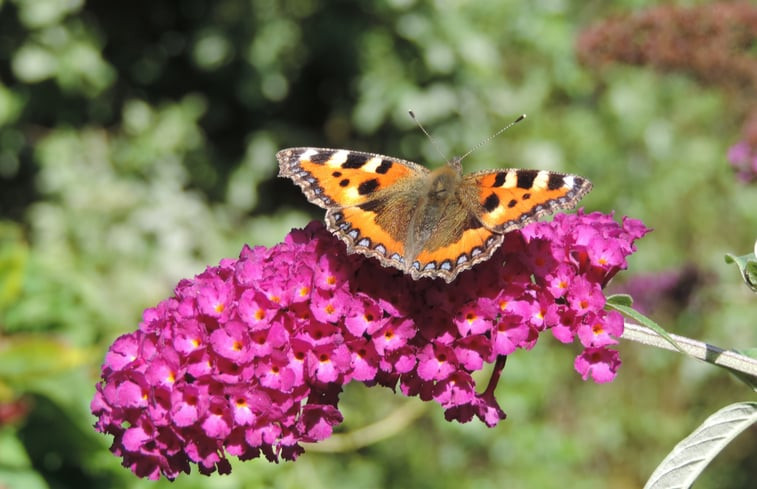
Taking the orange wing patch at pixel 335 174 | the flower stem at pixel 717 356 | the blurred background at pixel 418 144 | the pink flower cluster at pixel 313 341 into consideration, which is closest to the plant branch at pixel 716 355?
the flower stem at pixel 717 356

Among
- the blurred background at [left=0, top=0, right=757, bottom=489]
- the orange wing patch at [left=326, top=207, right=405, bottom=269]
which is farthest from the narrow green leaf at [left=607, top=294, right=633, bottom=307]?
the blurred background at [left=0, top=0, right=757, bottom=489]

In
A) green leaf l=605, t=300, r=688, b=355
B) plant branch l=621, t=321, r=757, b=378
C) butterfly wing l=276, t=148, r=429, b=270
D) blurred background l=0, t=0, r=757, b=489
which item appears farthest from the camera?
blurred background l=0, t=0, r=757, b=489

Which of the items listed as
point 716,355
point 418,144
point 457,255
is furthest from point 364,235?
point 418,144

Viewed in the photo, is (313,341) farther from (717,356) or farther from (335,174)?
(717,356)

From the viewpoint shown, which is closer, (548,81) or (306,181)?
(306,181)

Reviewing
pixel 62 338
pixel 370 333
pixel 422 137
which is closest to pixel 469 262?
pixel 370 333

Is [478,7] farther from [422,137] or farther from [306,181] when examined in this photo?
[306,181]

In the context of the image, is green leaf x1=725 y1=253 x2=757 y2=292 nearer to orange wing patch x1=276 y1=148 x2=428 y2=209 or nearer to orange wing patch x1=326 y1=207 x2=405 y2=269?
orange wing patch x1=326 y1=207 x2=405 y2=269

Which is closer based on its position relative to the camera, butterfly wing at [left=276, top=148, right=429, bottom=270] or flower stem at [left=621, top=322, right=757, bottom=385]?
flower stem at [left=621, top=322, right=757, bottom=385]

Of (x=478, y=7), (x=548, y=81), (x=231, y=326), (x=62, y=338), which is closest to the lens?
Result: (x=231, y=326)
